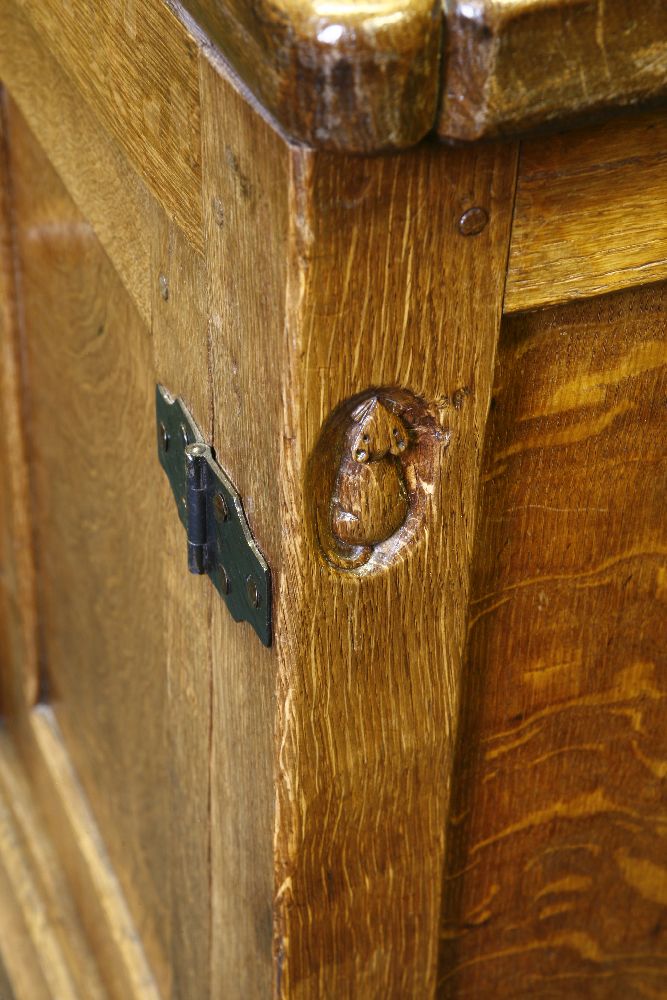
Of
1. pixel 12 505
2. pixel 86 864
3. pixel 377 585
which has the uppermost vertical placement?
pixel 12 505

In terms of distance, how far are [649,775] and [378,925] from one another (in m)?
0.18

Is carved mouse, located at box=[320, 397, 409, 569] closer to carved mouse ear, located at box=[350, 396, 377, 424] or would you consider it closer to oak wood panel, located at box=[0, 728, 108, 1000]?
carved mouse ear, located at box=[350, 396, 377, 424]

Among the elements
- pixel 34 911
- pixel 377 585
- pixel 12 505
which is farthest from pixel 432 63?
pixel 34 911

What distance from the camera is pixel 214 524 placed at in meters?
0.67

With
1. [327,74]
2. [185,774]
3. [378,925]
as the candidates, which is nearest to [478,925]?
[378,925]

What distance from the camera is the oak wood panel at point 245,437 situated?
1.71 feet

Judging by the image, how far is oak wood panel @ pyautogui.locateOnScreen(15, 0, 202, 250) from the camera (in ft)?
1.91

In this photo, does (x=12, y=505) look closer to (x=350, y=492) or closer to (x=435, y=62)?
(x=350, y=492)

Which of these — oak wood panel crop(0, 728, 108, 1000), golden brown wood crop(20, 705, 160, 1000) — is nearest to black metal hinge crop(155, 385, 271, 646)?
golden brown wood crop(20, 705, 160, 1000)

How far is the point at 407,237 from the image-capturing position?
513 millimetres

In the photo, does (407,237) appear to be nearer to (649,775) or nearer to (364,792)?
(364,792)

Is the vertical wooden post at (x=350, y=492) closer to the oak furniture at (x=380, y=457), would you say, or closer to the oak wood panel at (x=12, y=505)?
the oak furniture at (x=380, y=457)

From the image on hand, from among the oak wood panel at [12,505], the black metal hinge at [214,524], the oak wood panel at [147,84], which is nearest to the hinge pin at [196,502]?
the black metal hinge at [214,524]

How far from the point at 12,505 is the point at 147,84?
733mm
